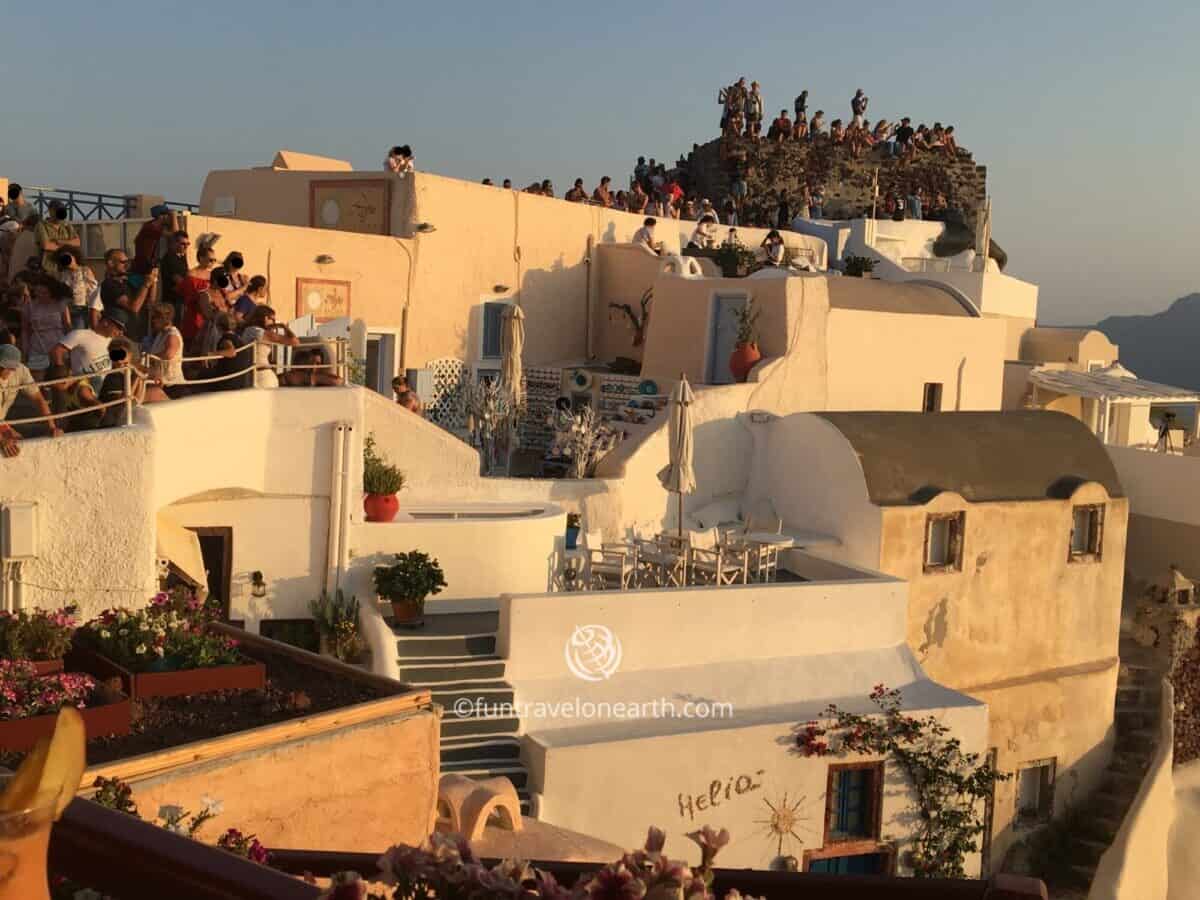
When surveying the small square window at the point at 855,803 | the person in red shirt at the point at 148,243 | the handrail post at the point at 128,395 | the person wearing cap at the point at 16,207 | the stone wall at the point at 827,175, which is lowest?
the small square window at the point at 855,803

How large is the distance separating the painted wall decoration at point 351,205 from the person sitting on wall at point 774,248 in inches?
378

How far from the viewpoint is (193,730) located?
10680 millimetres

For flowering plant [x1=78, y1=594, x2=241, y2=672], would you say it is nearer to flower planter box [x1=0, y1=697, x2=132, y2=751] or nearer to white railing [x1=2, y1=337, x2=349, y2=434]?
flower planter box [x1=0, y1=697, x2=132, y2=751]

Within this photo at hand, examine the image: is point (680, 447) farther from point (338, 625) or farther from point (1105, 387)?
point (1105, 387)

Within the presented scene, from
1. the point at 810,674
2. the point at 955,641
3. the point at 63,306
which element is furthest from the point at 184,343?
the point at 955,641

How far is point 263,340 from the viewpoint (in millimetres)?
15555

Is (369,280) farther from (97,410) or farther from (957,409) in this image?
(957,409)

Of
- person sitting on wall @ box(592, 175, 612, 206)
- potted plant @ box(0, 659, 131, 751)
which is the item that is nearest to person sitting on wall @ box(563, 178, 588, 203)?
person sitting on wall @ box(592, 175, 612, 206)

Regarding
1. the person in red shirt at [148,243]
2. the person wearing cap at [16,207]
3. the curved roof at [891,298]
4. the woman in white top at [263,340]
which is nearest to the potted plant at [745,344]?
the curved roof at [891,298]

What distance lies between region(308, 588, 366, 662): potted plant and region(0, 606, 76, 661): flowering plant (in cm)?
433

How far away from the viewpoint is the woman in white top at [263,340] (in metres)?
15.5

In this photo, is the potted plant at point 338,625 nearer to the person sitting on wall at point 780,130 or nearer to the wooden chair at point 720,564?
the wooden chair at point 720,564

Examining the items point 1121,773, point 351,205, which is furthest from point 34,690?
point 1121,773

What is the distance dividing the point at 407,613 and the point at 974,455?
9.33 meters
